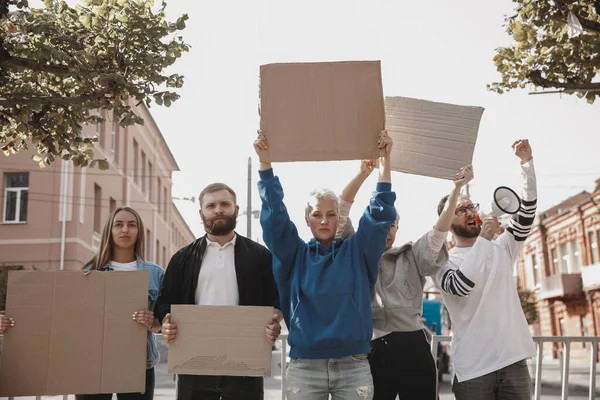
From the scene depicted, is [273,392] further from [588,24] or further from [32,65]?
[588,24]

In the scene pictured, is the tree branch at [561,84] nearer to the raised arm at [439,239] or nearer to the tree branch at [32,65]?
the raised arm at [439,239]

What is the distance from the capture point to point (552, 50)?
23.2ft

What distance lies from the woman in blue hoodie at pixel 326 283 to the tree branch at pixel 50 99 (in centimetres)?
310

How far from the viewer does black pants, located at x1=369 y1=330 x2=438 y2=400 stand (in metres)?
3.44

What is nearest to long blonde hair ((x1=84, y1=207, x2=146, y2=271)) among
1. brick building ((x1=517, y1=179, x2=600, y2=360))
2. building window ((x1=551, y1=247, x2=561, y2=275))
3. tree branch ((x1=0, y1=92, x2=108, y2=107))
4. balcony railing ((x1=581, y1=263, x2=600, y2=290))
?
tree branch ((x1=0, y1=92, x2=108, y2=107))

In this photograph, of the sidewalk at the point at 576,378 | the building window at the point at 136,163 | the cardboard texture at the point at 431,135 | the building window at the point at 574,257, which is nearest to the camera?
the cardboard texture at the point at 431,135

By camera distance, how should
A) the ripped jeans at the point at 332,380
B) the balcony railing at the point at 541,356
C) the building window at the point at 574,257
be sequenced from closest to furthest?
the ripped jeans at the point at 332,380
the balcony railing at the point at 541,356
the building window at the point at 574,257

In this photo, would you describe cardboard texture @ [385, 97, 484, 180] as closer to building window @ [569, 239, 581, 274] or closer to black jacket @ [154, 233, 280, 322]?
black jacket @ [154, 233, 280, 322]

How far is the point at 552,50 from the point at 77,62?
4961 millimetres

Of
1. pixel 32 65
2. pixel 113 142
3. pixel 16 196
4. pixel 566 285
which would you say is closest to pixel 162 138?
pixel 113 142

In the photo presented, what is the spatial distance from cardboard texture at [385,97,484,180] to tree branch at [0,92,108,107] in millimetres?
3325

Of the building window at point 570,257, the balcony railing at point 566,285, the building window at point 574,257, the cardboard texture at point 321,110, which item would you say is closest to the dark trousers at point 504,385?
the cardboard texture at point 321,110

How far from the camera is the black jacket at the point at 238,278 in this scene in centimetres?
367

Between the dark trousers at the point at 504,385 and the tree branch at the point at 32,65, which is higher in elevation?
the tree branch at the point at 32,65
